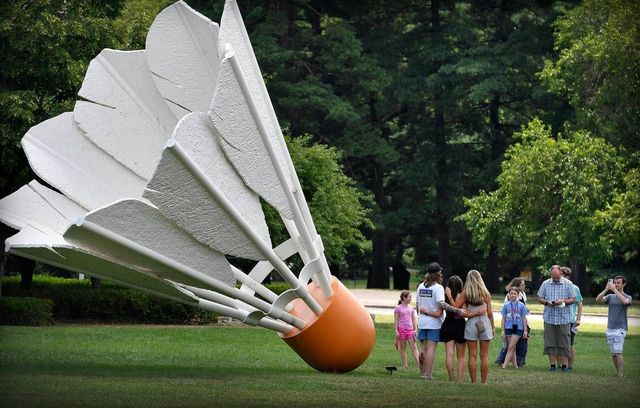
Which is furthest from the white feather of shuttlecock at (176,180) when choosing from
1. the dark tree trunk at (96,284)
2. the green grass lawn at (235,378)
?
the dark tree trunk at (96,284)

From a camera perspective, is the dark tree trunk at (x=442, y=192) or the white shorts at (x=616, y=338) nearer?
the white shorts at (x=616, y=338)

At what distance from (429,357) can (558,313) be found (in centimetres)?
257

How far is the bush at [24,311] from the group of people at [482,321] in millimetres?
7954

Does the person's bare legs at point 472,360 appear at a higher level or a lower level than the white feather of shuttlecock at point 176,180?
lower

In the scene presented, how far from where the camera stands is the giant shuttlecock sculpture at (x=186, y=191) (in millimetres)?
10336

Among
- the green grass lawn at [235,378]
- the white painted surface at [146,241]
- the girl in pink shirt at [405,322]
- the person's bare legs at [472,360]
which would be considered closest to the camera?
the white painted surface at [146,241]

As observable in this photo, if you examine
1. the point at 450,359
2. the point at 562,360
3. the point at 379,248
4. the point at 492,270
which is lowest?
the point at 562,360

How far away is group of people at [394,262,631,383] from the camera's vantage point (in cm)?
1262

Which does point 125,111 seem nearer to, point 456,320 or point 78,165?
point 78,165

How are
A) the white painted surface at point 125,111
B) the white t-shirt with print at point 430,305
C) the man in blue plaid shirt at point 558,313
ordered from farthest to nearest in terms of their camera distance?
the man in blue plaid shirt at point 558,313
the white t-shirt with print at point 430,305
the white painted surface at point 125,111

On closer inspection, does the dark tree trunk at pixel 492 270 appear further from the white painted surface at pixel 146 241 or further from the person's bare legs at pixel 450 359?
the white painted surface at pixel 146 241

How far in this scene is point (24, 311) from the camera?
2048cm

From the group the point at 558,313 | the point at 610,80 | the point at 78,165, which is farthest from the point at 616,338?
the point at 610,80

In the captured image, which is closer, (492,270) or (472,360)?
(472,360)
